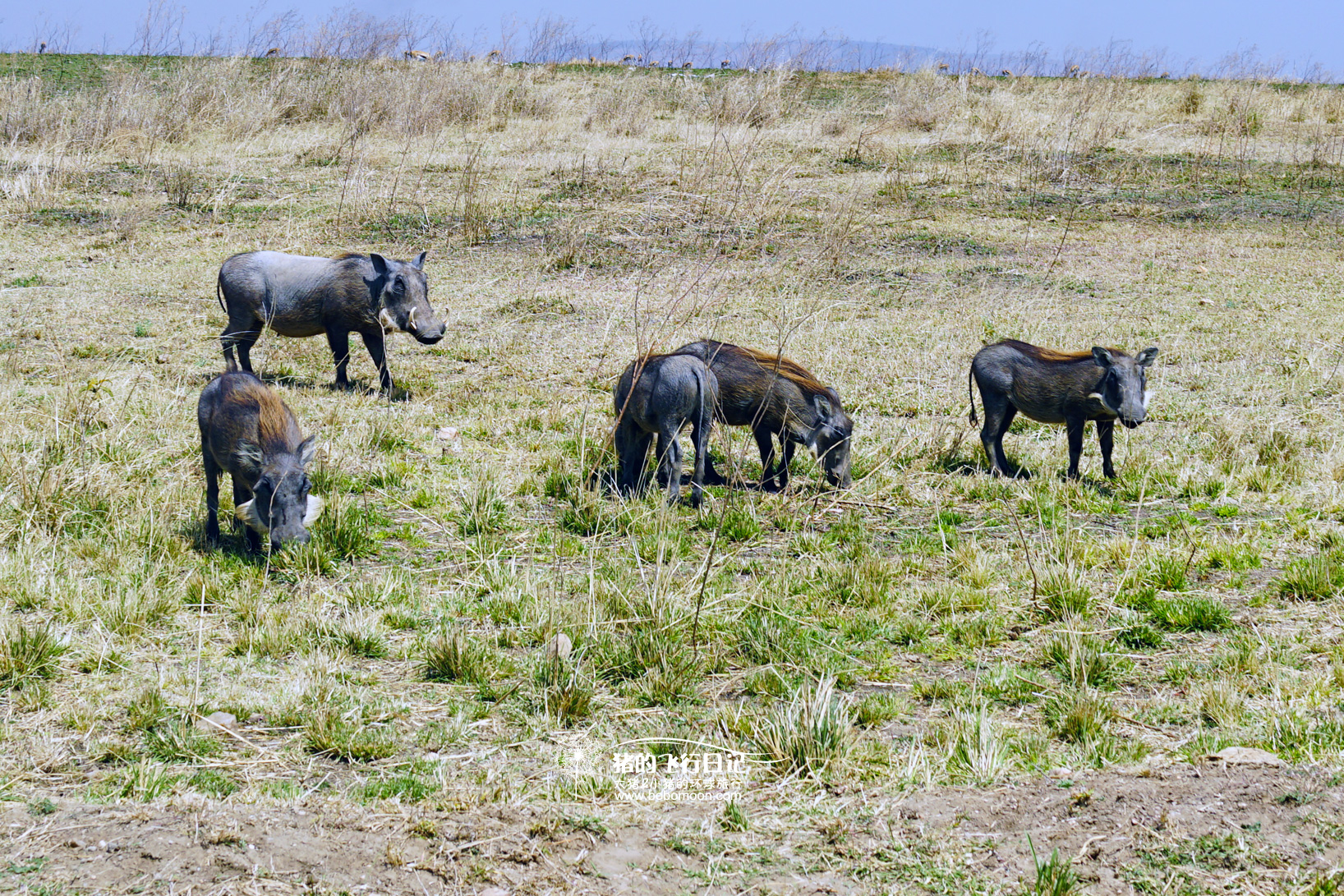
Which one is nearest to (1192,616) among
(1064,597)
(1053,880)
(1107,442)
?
(1064,597)

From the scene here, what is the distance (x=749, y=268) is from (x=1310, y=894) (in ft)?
30.9

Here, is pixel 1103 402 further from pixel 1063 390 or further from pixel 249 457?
pixel 249 457

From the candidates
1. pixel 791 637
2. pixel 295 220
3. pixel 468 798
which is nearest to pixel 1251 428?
pixel 791 637

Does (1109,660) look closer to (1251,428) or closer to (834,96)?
(1251,428)

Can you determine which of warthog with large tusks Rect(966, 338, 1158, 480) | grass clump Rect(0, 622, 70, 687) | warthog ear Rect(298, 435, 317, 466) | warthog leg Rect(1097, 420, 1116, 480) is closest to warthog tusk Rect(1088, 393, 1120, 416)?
warthog with large tusks Rect(966, 338, 1158, 480)

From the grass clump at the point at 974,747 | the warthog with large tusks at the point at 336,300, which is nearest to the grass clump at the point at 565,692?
the grass clump at the point at 974,747

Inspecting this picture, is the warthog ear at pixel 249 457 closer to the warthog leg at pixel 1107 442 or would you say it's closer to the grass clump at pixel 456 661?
the grass clump at pixel 456 661

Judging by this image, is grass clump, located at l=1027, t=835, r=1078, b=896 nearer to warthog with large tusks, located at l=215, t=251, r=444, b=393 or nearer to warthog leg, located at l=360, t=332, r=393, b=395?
warthog leg, located at l=360, t=332, r=393, b=395

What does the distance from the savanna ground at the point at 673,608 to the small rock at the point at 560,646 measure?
43 millimetres

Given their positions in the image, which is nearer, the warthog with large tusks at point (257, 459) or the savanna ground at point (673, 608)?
the savanna ground at point (673, 608)

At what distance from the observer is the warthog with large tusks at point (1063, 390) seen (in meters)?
5.71

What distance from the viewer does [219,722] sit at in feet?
10.5

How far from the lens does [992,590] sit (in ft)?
14.1

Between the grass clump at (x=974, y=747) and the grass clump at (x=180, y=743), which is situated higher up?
the grass clump at (x=974, y=747)
